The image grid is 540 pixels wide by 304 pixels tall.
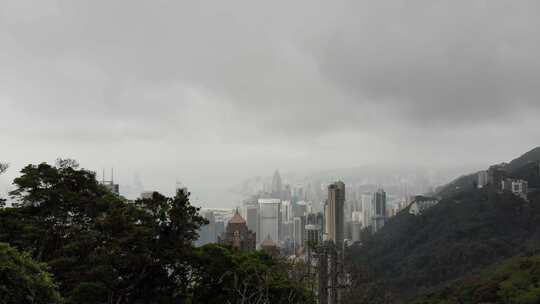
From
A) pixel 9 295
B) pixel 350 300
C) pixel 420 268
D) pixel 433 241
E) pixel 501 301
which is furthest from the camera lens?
pixel 433 241

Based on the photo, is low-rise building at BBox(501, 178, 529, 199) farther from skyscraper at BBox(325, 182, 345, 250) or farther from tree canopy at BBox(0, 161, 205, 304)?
tree canopy at BBox(0, 161, 205, 304)

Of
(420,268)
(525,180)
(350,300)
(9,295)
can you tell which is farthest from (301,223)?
(9,295)

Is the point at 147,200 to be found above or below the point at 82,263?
above

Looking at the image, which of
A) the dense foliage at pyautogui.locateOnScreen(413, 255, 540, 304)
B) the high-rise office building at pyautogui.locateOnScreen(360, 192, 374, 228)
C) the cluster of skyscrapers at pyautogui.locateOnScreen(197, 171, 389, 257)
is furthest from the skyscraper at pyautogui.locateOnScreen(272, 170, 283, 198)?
the dense foliage at pyautogui.locateOnScreen(413, 255, 540, 304)

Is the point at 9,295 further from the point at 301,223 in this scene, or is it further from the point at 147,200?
the point at 301,223

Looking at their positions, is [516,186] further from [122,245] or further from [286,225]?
[122,245]

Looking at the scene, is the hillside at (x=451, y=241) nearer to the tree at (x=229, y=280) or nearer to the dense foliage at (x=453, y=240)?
the dense foliage at (x=453, y=240)

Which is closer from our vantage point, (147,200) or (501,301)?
(147,200)
